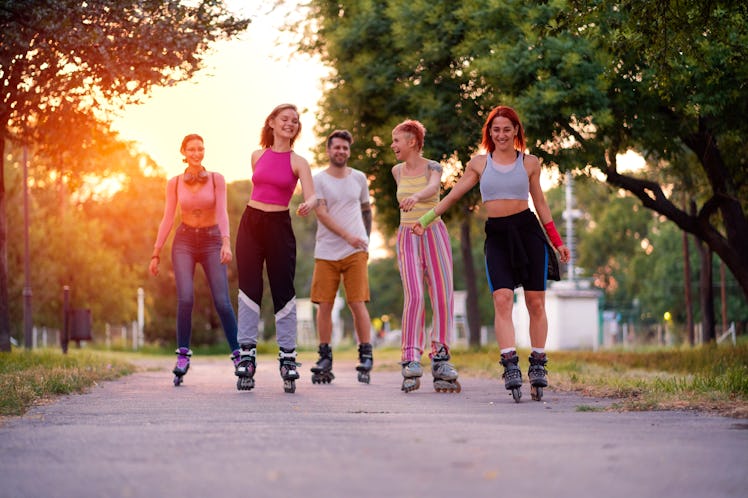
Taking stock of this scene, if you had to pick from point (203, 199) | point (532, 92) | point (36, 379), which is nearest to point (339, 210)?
point (203, 199)

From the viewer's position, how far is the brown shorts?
1175 cm

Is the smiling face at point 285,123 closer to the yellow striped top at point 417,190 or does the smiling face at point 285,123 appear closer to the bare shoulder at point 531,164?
the yellow striped top at point 417,190

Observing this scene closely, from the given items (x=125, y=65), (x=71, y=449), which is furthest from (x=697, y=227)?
(x=71, y=449)

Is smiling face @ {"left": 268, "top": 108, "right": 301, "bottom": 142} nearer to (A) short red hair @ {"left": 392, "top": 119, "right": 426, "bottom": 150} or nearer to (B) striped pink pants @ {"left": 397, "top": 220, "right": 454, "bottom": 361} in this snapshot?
(A) short red hair @ {"left": 392, "top": 119, "right": 426, "bottom": 150}

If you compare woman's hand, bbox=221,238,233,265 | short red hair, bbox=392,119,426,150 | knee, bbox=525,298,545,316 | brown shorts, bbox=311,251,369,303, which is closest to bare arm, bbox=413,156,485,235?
knee, bbox=525,298,545,316

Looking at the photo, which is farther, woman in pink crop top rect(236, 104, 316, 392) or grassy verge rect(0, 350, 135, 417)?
woman in pink crop top rect(236, 104, 316, 392)

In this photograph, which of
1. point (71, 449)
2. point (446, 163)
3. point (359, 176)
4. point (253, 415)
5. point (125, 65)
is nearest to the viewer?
point (71, 449)

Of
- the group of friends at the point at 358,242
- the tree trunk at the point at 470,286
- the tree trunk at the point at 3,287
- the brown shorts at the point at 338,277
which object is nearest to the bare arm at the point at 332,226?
the group of friends at the point at 358,242

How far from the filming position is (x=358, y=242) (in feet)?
36.8

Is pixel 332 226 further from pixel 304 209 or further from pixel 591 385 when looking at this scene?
pixel 591 385

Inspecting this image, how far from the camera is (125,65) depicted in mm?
15875

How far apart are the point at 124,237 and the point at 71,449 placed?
68.0 metres

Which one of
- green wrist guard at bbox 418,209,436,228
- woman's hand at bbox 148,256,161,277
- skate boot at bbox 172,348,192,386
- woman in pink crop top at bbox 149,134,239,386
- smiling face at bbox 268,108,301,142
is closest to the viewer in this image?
green wrist guard at bbox 418,209,436,228

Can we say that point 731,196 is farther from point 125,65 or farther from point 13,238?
point 13,238
